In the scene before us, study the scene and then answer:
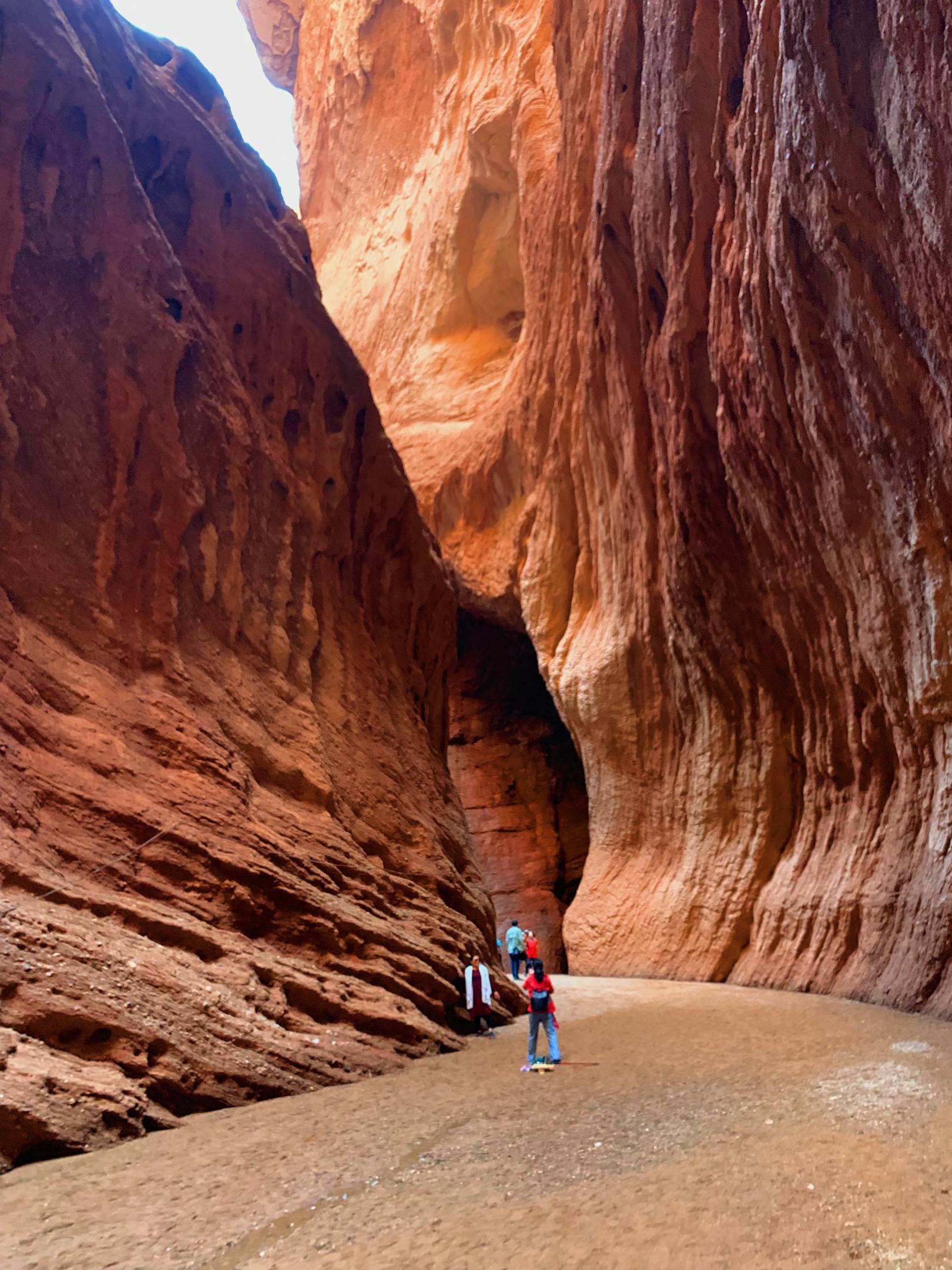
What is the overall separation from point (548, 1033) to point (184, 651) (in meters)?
3.49

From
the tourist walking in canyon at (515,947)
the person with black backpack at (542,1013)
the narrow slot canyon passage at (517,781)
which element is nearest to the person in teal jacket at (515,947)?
the tourist walking in canyon at (515,947)

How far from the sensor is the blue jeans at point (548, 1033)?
5156mm

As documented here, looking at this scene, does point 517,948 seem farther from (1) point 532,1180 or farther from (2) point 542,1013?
(1) point 532,1180

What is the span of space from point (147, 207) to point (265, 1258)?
741 cm

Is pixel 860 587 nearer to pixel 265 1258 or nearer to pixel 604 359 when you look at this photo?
pixel 604 359

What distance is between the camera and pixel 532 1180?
3.05 meters

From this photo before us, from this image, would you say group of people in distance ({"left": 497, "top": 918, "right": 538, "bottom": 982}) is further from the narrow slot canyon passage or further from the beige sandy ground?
the beige sandy ground

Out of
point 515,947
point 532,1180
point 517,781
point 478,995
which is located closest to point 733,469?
point 515,947

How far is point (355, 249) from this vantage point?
2573cm

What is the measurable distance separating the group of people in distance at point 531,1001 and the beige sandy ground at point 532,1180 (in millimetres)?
392

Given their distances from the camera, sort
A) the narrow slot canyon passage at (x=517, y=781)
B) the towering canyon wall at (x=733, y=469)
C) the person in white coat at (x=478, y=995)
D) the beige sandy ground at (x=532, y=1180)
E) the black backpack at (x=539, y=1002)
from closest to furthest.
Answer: the beige sandy ground at (x=532, y=1180), the black backpack at (x=539, y=1002), the person in white coat at (x=478, y=995), the towering canyon wall at (x=733, y=469), the narrow slot canyon passage at (x=517, y=781)

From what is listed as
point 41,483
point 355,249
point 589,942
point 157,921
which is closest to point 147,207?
point 41,483

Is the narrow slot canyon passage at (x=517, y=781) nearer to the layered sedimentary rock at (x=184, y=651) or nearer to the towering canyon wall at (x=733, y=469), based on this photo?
the towering canyon wall at (x=733, y=469)

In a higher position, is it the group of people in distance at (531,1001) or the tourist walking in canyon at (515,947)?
the group of people in distance at (531,1001)
